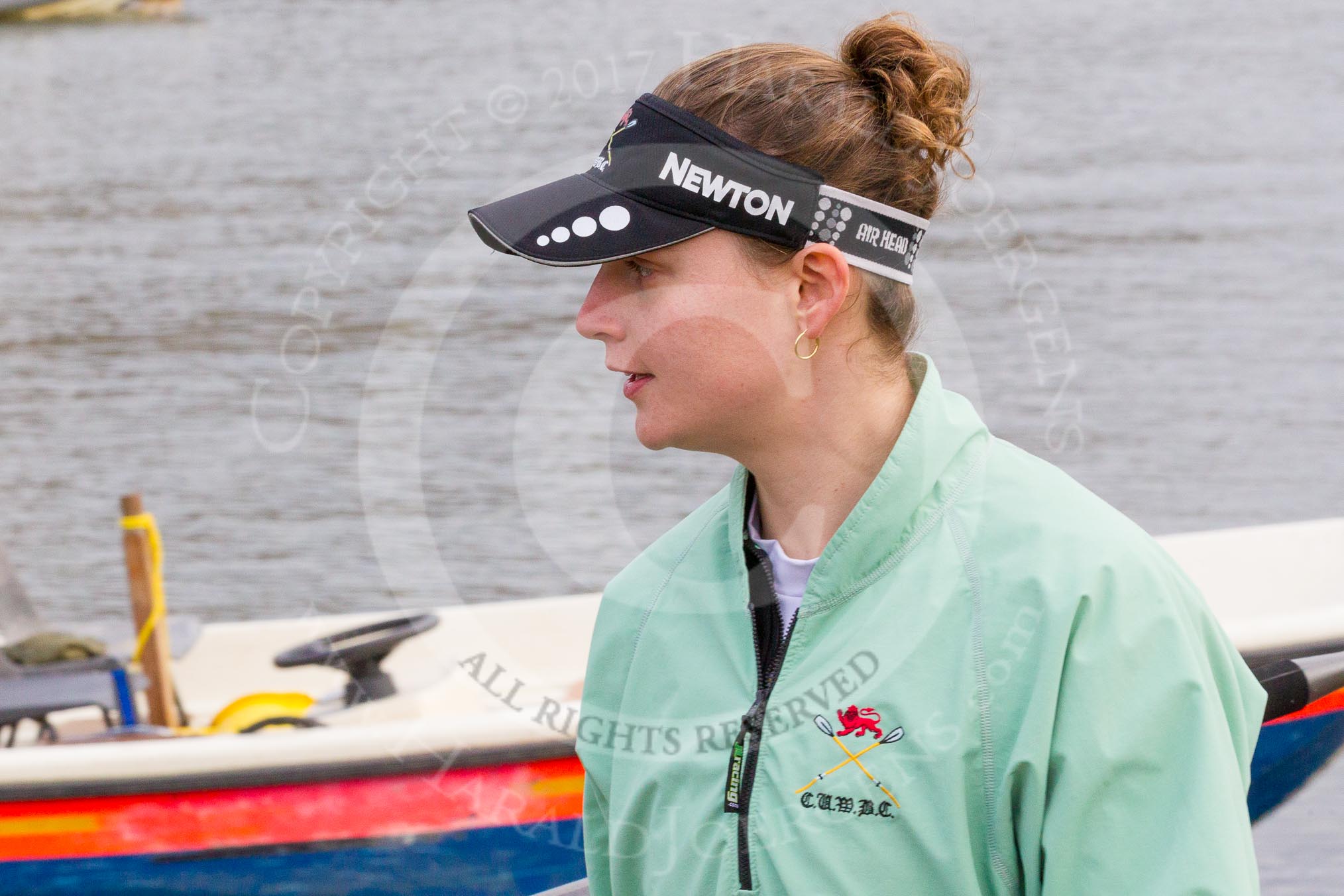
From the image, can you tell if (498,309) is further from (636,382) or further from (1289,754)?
(636,382)

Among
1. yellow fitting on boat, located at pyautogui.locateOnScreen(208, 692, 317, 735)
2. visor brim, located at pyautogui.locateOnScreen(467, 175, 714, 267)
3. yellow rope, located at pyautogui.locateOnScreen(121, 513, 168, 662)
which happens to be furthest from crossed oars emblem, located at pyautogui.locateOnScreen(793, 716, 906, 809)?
yellow rope, located at pyautogui.locateOnScreen(121, 513, 168, 662)

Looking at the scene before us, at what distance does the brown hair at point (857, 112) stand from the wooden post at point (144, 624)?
3.58 metres

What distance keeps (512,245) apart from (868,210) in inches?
13.1

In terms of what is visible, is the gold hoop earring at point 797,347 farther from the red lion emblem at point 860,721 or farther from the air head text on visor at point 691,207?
the red lion emblem at point 860,721

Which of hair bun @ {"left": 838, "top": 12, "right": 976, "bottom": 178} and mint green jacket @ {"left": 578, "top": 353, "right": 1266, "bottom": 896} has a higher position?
hair bun @ {"left": 838, "top": 12, "right": 976, "bottom": 178}

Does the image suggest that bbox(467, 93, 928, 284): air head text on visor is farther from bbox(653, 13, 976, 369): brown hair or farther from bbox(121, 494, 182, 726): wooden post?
bbox(121, 494, 182, 726): wooden post

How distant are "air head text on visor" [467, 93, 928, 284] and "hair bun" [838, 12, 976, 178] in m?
0.07

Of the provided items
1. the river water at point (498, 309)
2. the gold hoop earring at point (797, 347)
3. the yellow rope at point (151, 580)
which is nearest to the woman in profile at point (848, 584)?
the gold hoop earring at point (797, 347)

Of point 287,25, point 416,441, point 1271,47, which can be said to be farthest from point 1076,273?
point 287,25

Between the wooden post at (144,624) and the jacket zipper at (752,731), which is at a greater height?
the wooden post at (144,624)

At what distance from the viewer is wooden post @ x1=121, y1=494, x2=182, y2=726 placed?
4406 millimetres

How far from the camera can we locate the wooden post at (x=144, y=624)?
4406 millimetres

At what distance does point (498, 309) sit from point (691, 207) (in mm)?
10861

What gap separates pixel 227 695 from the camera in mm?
5078
